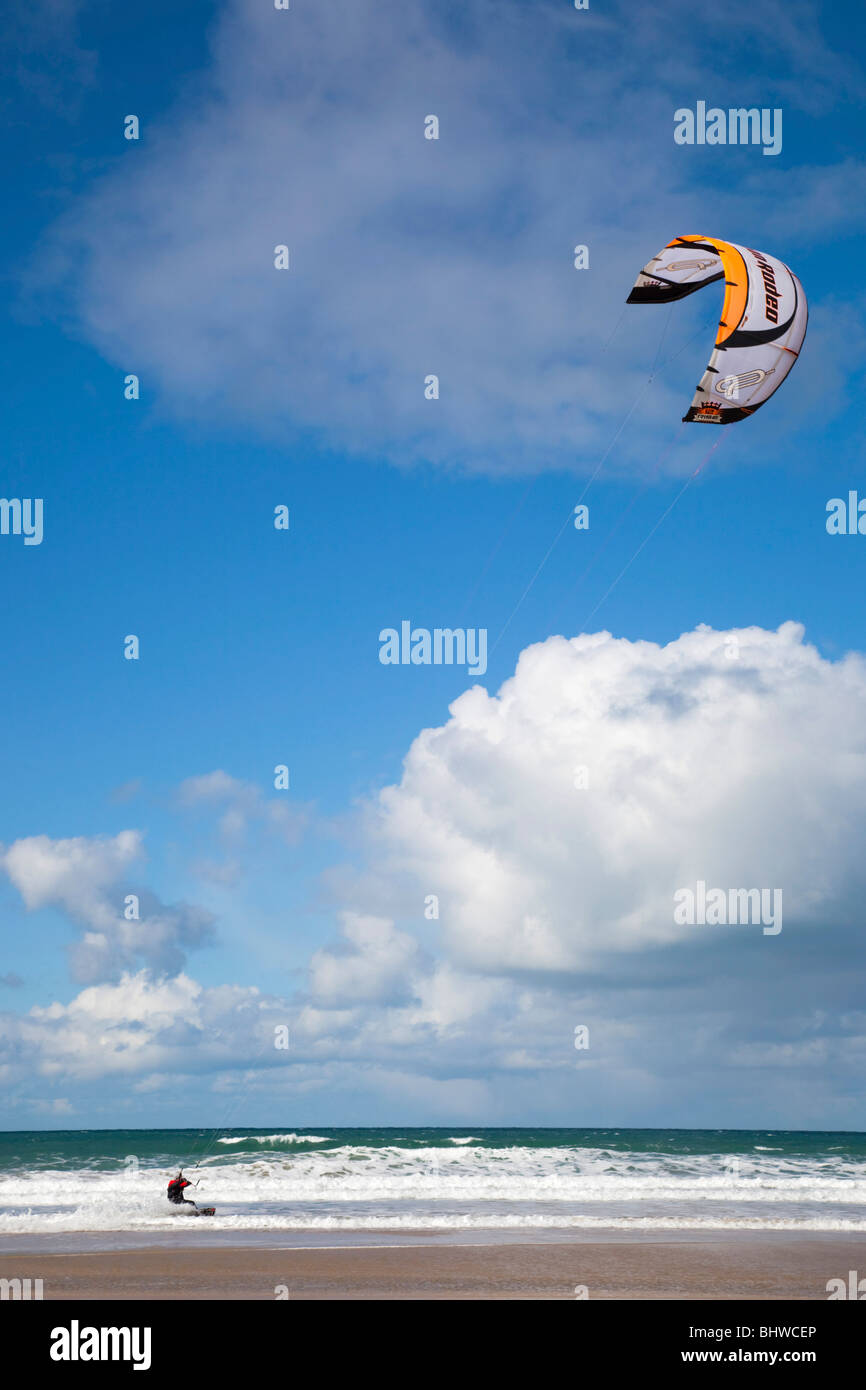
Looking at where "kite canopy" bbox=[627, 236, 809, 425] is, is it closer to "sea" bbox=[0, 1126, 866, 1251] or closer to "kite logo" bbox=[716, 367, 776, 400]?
"kite logo" bbox=[716, 367, 776, 400]

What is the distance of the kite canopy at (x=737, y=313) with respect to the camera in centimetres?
1571

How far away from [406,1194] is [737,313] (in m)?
23.4

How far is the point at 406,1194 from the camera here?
28234mm

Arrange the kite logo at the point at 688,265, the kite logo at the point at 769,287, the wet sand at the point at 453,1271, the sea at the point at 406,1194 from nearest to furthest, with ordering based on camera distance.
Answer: the wet sand at the point at 453,1271 < the kite logo at the point at 769,287 < the kite logo at the point at 688,265 < the sea at the point at 406,1194

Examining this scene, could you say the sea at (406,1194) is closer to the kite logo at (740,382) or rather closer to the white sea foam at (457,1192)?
the white sea foam at (457,1192)

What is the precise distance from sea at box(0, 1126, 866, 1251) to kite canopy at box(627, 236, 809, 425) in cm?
1479

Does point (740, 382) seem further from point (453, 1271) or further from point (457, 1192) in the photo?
point (457, 1192)

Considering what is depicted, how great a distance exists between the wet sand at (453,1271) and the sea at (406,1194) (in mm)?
1601

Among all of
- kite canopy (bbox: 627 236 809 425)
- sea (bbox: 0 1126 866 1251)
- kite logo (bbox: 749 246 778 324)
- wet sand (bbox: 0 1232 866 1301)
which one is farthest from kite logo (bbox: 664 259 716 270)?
sea (bbox: 0 1126 866 1251)

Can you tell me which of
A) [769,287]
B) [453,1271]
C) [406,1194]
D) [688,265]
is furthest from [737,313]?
[406,1194]

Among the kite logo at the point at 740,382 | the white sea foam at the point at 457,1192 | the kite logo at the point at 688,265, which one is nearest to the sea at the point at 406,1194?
the white sea foam at the point at 457,1192

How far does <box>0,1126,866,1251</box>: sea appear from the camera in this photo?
2042 cm
